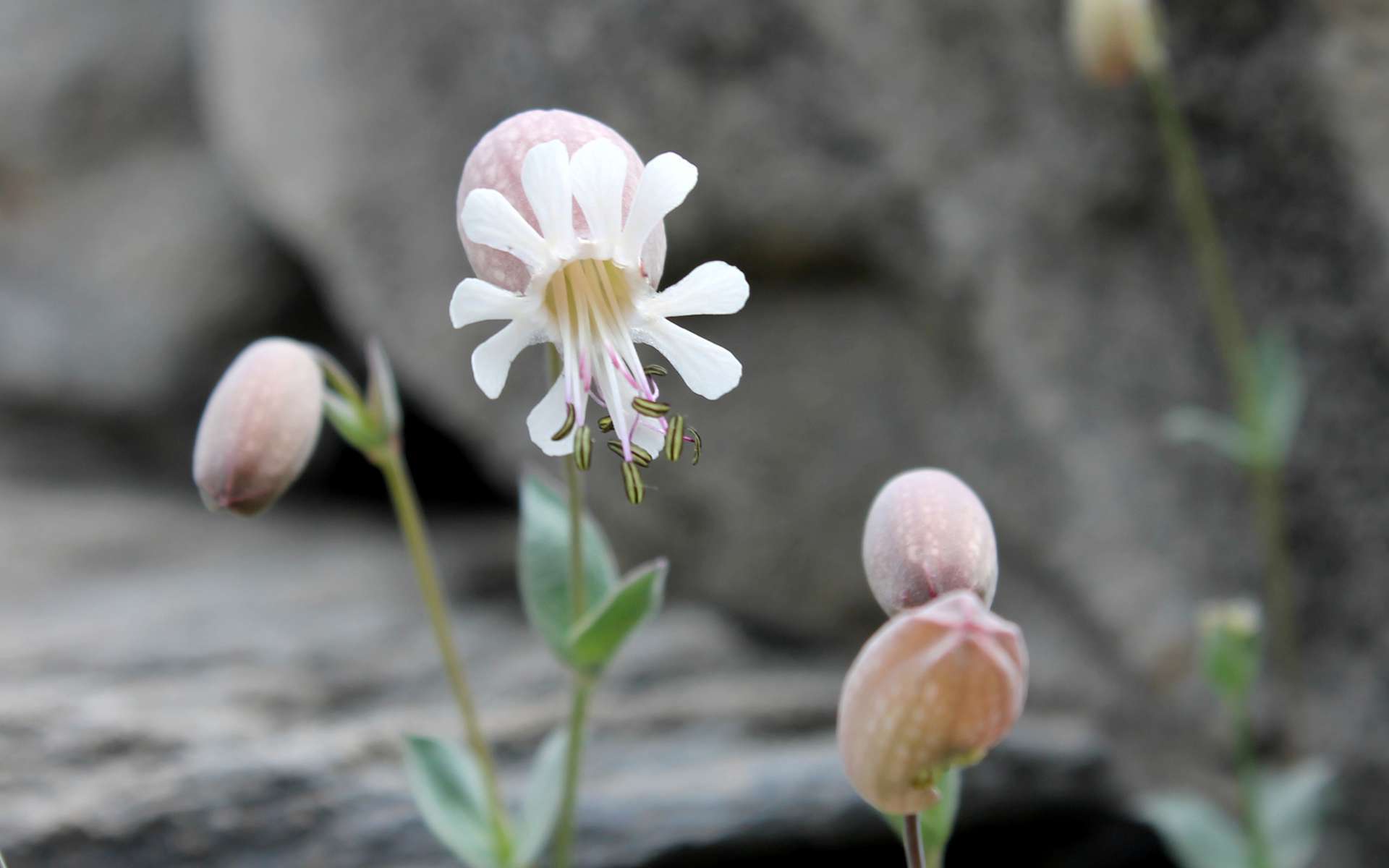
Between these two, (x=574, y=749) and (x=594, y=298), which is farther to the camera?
(x=574, y=749)

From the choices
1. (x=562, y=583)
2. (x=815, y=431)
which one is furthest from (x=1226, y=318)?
(x=562, y=583)

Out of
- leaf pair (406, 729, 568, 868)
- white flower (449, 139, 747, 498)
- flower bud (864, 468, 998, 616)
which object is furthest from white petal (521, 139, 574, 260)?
leaf pair (406, 729, 568, 868)

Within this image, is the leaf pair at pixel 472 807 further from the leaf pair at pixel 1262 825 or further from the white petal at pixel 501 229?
the leaf pair at pixel 1262 825

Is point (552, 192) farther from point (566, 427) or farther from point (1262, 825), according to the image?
point (1262, 825)

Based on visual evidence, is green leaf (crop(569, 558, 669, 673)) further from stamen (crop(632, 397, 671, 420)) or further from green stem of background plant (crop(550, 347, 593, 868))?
stamen (crop(632, 397, 671, 420))

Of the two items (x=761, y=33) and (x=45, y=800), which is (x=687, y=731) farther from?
(x=761, y=33)

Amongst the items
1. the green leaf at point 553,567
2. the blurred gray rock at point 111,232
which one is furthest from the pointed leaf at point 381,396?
the blurred gray rock at point 111,232
